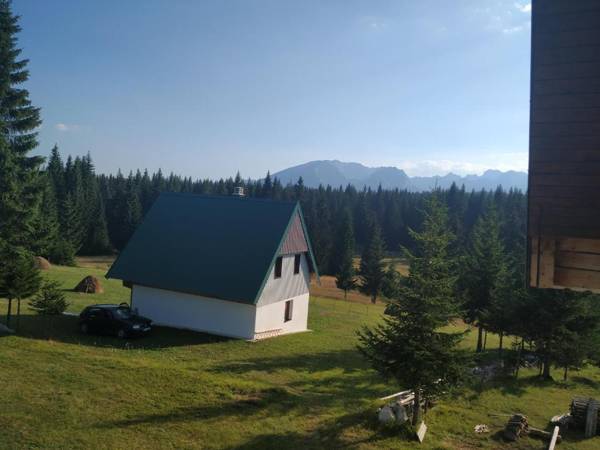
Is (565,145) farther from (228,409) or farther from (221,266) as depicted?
(221,266)

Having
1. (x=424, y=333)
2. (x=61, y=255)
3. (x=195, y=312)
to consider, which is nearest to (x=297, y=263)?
(x=195, y=312)

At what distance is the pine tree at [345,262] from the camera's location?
60906 mm

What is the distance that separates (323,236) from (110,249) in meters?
44.3

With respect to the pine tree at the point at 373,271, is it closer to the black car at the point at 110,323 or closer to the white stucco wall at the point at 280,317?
the white stucco wall at the point at 280,317

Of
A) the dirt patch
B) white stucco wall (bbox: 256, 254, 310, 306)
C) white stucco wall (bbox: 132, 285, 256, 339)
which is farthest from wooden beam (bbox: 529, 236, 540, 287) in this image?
the dirt patch

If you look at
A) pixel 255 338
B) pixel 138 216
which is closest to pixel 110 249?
pixel 138 216

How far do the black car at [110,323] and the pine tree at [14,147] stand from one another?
13522 mm

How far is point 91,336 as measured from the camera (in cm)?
2241

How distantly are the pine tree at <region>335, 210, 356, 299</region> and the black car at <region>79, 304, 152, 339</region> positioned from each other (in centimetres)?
4018

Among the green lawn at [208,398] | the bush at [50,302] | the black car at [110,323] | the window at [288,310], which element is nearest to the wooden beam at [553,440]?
the green lawn at [208,398]

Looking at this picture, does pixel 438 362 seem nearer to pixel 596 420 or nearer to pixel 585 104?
pixel 596 420

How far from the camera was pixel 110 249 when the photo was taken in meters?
92.0

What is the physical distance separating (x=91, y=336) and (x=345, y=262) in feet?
141

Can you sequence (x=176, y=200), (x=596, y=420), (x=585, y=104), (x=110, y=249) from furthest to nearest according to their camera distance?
(x=110, y=249), (x=176, y=200), (x=596, y=420), (x=585, y=104)
